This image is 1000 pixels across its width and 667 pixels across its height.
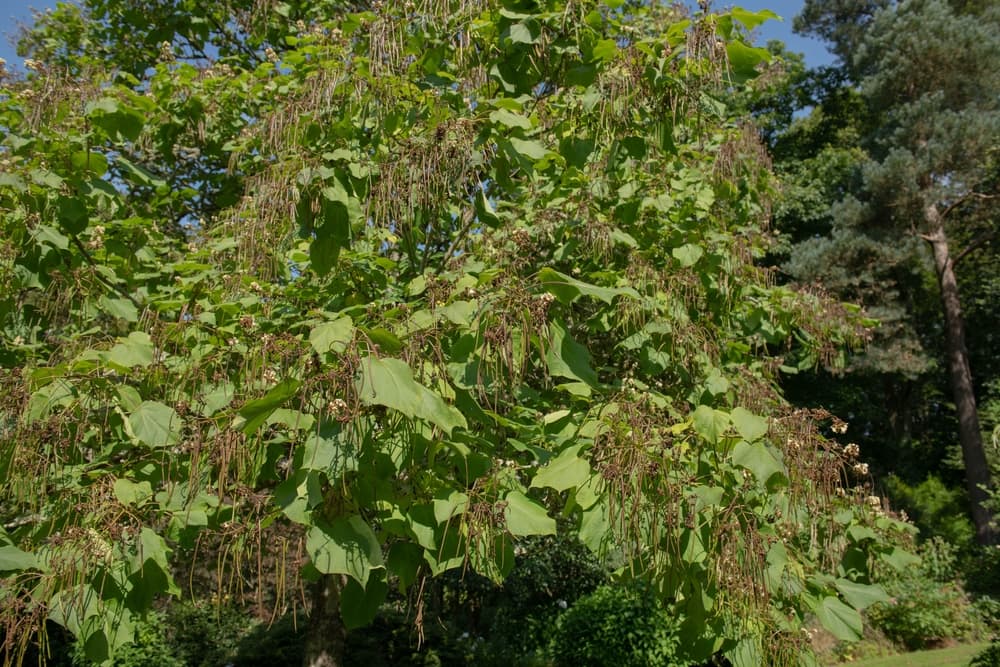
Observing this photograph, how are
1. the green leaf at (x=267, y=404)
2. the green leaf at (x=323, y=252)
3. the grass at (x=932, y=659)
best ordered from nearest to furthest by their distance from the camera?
the green leaf at (x=267, y=404) < the green leaf at (x=323, y=252) < the grass at (x=932, y=659)

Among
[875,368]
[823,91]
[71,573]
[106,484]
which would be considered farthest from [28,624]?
[823,91]

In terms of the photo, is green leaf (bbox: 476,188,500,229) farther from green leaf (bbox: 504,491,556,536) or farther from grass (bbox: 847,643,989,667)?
grass (bbox: 847,643,989,667)

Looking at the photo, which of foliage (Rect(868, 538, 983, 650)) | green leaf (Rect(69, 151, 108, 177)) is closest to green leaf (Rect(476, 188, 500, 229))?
green leaf (Rect(69, 151, 108, 177))

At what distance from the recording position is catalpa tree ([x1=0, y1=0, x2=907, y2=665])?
6.22ft

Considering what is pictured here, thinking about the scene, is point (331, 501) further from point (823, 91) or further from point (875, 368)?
point (823, 91)

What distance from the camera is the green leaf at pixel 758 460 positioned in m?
1.89

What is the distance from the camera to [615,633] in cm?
711

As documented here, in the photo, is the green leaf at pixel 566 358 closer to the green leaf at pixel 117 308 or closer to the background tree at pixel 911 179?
the green leaf at pixel 117 308

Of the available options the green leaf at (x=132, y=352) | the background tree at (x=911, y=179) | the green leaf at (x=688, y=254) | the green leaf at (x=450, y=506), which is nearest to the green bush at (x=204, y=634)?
the green leaf at (x=132, y=352)

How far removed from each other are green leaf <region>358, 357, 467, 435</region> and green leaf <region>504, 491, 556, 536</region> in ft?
1.44

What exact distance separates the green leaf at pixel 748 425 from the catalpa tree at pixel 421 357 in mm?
16

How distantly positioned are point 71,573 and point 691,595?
5.84 feet

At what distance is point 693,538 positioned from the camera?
2066 mm

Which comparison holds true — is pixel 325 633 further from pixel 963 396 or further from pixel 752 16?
pixel 963 396
